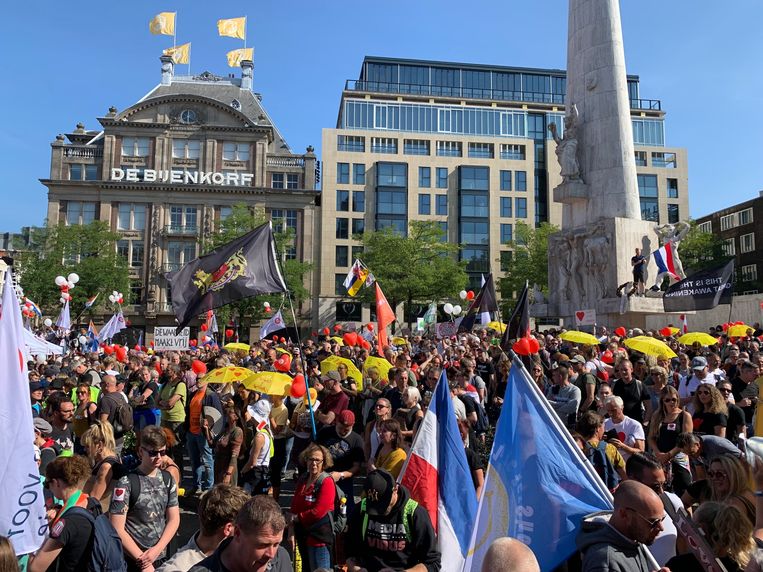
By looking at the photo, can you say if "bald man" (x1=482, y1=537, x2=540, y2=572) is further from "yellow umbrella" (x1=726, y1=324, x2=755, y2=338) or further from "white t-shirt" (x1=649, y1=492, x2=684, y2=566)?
"yellow umbrella" (x1=726, y1=324, x2=755, y2=338)

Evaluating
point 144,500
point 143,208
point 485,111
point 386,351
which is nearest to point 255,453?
point 144,500

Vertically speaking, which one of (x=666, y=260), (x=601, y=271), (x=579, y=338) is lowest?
(x=579, y=338)

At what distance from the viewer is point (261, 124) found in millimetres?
60281

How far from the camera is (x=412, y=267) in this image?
5516 centimetres

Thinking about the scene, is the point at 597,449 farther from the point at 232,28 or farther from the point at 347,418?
the point at 232,28

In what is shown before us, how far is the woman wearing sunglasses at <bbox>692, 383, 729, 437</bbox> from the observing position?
6.79 meters

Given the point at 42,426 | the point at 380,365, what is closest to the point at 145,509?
the point at 42,426

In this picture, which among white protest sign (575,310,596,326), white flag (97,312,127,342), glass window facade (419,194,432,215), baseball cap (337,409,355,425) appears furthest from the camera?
glass window facade (419,194,432,215)

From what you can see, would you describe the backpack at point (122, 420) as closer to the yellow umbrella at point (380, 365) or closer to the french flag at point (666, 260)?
the yellow umbrella at point (380, 365)

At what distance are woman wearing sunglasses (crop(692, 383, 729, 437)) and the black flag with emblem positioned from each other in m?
5.61

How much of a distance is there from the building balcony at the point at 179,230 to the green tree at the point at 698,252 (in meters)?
41.7

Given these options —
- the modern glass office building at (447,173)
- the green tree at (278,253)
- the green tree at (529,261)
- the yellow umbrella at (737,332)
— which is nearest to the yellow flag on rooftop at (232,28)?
the modern glass office building at (447,173)

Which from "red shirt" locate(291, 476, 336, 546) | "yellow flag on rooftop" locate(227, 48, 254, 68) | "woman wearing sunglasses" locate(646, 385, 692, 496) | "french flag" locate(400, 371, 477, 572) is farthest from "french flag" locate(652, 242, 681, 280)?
"yellow flag on rooftop" locate(227, 48, 254, 68)

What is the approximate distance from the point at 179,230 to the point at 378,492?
5742 centimetres
